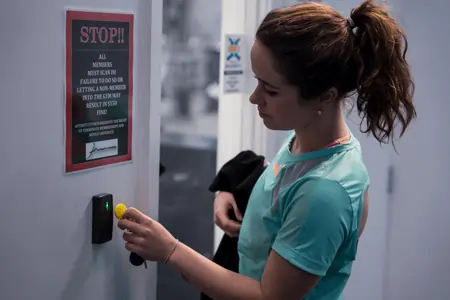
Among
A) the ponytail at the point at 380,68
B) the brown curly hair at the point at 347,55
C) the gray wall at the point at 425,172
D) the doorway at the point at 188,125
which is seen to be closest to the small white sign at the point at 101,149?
the doorway at the point at 188,125

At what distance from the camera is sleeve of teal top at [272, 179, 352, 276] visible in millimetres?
1139

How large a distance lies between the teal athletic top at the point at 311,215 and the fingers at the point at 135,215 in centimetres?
22

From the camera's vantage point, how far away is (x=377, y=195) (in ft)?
8.32

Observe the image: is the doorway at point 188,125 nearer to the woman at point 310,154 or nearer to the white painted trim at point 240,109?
the white painted trim at point 240,109

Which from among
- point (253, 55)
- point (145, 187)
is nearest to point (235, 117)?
point (145, 187)

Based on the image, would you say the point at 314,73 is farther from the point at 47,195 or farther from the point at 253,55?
the point at 47,195

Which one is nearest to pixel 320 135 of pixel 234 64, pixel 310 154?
pixel 310 154

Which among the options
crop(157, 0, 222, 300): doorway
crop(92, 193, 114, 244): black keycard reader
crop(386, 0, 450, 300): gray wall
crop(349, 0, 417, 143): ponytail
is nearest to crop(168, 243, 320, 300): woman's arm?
crop(92, 193, 114, 244): black keycard reader

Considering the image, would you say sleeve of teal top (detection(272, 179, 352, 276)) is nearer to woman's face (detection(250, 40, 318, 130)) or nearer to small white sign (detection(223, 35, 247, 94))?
woman's face (detection(250, 40, 318, 130))

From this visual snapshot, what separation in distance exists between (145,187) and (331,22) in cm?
65

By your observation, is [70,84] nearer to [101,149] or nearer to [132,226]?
[101,149]

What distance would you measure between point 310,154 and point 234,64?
84cm

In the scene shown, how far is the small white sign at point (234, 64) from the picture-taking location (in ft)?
6.59

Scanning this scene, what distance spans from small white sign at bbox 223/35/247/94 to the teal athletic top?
26.1 inches
